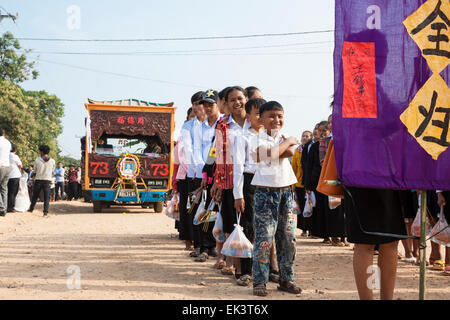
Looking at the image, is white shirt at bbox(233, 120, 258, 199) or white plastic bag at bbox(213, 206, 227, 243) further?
white plastic bag at bbox(213, 206, 227, 243)

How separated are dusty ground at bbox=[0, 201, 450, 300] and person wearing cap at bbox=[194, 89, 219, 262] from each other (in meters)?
0.25

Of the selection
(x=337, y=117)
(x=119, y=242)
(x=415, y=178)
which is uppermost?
(x=337, y=117)

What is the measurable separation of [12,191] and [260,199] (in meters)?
10.7

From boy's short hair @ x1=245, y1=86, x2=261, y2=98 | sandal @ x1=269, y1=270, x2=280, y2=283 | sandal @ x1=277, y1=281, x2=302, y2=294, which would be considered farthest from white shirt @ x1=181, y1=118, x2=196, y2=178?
sandal @ x1=277, y1=281, x2=302, y2=294

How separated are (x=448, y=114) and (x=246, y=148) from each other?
204 cm

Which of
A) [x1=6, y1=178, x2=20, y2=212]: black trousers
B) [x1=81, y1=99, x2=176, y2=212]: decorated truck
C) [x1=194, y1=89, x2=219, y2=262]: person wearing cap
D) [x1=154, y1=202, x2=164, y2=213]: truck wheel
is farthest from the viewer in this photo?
[x1=154, y1=202, x2=164, y2=213]: truck wheel

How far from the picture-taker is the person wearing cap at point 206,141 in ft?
20.5

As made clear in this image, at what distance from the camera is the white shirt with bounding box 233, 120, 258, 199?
4734 millimetres

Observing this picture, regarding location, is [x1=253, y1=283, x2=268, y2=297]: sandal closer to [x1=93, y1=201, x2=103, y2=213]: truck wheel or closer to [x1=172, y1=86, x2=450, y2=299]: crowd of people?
[x1=172, y1=86, x2=450, y2=299]: crowd of people

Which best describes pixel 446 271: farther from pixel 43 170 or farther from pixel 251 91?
pixel 43 170

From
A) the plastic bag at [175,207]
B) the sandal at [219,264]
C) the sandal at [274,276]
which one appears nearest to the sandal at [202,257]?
the sandal at [219,264]
